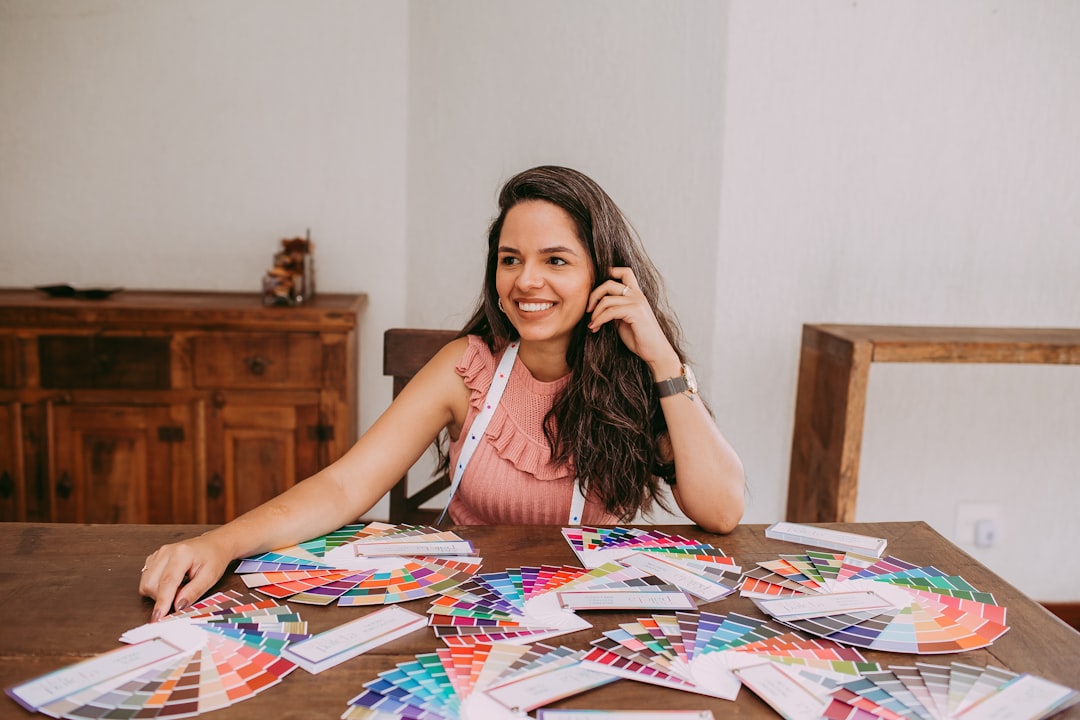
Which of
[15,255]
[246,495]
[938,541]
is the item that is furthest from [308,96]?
[938,541]

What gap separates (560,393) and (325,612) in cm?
77

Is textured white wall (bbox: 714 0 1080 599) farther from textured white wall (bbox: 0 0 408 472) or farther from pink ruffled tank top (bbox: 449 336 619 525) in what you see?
pink ruffled tank top (bbox: 449 336 619 525)

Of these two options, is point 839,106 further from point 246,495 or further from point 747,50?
point 246,495

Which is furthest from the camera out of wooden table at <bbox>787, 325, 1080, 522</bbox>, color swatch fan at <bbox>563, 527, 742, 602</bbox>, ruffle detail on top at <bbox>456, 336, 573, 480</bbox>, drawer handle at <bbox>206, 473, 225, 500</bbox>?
drawer handle at <bbox>206, 473, 225, 500</bbox>

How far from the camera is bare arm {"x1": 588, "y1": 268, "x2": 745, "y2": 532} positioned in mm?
1423

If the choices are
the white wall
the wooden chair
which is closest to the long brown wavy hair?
the wooden chair

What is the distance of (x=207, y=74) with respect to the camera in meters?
2.99

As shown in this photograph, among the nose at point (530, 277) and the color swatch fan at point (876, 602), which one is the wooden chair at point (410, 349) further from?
the color swatch fan at point (876, 602)

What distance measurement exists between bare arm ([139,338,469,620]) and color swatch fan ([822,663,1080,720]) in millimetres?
756

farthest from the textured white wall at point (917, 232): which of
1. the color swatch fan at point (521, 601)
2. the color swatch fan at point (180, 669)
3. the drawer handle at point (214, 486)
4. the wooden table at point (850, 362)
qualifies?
the color swatch fan at point (180, 669)

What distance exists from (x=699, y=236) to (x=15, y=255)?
7.78ft

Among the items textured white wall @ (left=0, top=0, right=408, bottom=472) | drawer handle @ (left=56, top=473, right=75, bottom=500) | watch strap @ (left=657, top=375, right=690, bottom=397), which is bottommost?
drawer handle @ (left=56, top=473, right=75, bottom=500)

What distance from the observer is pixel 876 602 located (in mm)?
1104

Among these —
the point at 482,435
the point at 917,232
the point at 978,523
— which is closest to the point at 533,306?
the point at 482,435
